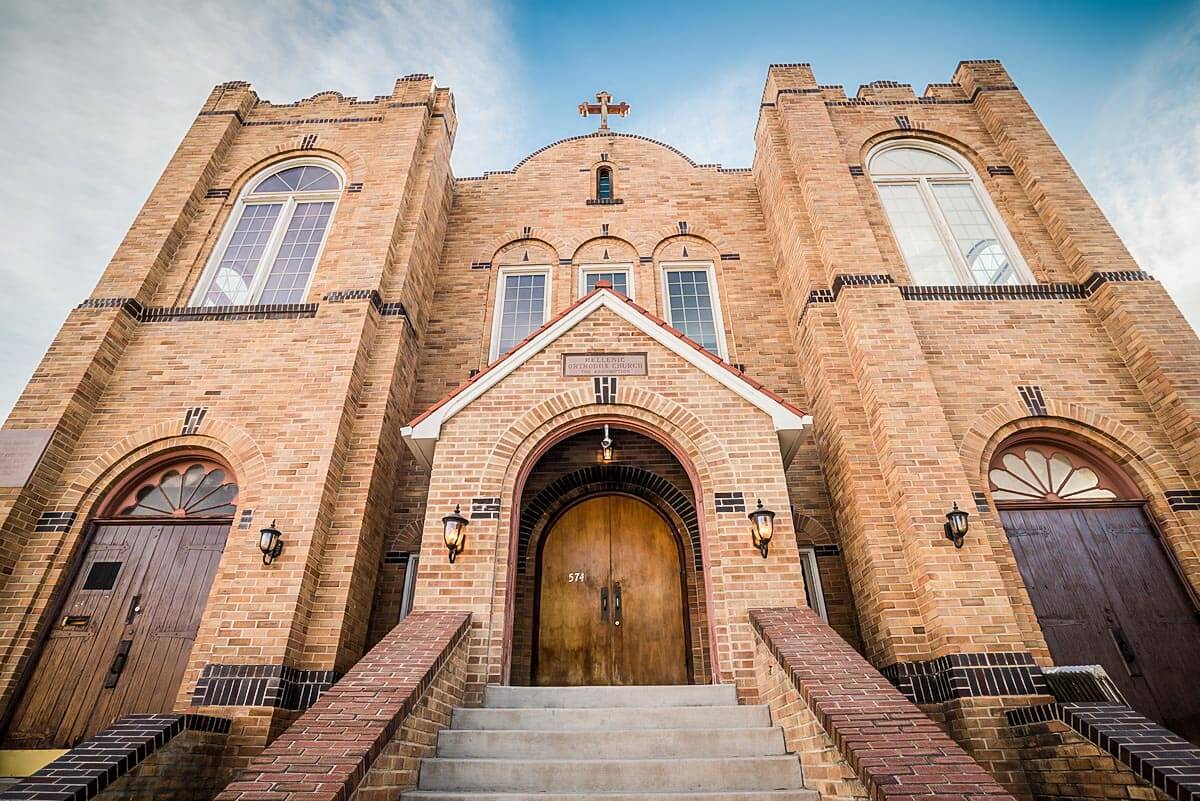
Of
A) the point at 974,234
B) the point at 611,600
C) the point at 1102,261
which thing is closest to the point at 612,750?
the point at 611,600

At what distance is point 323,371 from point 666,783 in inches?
271

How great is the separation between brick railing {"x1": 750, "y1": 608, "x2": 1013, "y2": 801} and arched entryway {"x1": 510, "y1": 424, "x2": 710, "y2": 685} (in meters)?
2.62

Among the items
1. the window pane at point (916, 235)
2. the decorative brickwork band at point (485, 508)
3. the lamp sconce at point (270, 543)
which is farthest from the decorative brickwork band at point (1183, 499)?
the lamp sconce at point (270, 543)

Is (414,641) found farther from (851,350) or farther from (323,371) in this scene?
(851,350)

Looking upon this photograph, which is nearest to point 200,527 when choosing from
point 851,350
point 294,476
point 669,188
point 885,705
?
point 294,476

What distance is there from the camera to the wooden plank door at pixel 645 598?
309 inches

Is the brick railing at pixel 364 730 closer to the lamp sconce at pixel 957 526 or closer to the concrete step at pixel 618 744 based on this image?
the concrete step at pixel 618 744

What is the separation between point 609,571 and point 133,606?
19.8 ft

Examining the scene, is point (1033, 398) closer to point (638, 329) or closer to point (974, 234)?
point (974, 234)

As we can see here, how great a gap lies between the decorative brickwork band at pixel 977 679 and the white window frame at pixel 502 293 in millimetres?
7878

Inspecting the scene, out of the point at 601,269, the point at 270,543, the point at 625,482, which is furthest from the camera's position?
the point at 601,269

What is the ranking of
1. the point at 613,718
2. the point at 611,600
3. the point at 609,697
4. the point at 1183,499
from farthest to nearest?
the point at 611,600 → the point at 1183,499 → the point at 609,697 → the point at 613,718

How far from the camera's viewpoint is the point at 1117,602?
23.0 ft

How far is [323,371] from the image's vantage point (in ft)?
27.4
